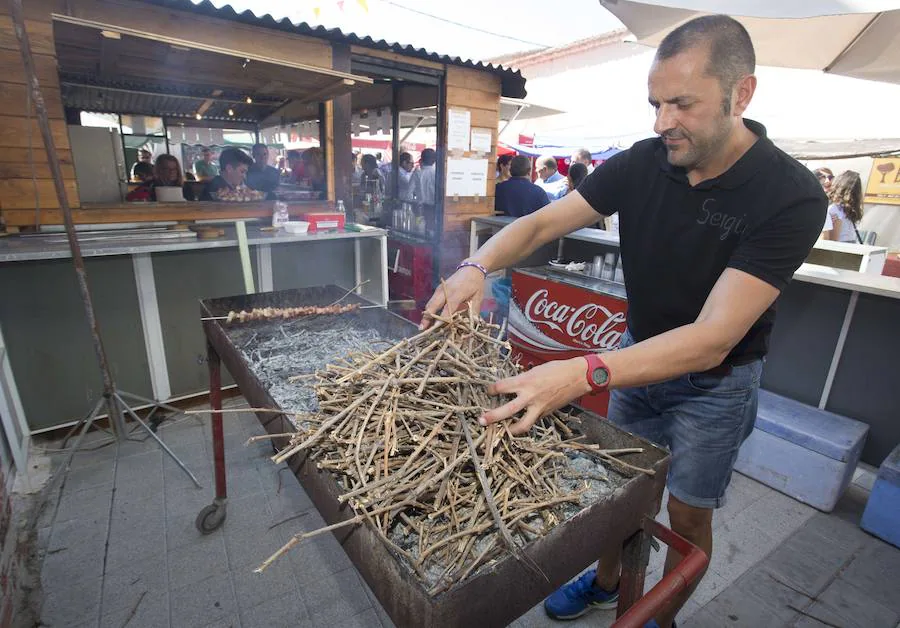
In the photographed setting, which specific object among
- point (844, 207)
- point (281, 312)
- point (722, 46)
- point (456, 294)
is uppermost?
point (722, 46)

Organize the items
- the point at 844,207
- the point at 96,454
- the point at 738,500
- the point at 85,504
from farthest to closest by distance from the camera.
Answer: the point at 844,207 → the point at 96,454 → the point at 738,500 → the point at 85,504

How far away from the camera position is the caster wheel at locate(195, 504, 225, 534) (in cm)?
282

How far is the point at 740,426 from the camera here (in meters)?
1.89

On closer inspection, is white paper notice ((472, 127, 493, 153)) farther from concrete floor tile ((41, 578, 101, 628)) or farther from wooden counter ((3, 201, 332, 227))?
concrete floor tile ((41, 578, 101, 628))

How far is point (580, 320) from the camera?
421cm

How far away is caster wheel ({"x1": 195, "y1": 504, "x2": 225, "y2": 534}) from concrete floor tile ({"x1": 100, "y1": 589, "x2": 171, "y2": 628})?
0.42 meters

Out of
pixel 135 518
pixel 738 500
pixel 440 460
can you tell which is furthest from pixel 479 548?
pixel 738 500

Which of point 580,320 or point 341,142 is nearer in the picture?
point 580,320

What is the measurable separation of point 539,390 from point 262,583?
2.12 metres

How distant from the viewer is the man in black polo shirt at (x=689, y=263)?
1.43m

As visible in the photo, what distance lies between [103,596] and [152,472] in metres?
1.08

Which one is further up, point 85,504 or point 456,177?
point 456,177

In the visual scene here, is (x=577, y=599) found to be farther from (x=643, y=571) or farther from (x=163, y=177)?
(x=163, y=177)

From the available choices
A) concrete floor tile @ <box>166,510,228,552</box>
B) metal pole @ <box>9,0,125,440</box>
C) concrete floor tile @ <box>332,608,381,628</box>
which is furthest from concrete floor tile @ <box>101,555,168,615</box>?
metal pole @ <box>9,0,125,440</box>
